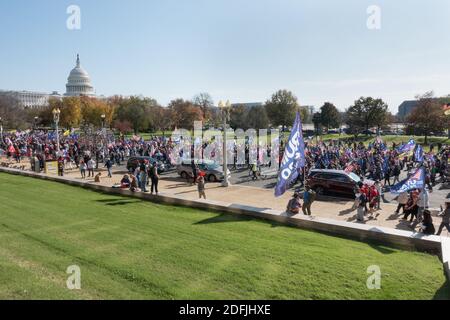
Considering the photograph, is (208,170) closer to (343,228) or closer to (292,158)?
(292,158)

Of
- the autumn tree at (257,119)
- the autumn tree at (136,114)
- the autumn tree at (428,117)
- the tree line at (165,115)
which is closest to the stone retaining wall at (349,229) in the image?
the autumn tree at (428,117)

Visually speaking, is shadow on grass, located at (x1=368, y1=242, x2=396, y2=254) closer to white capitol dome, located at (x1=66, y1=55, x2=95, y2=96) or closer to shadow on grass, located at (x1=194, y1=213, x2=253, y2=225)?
shadow on grass, located at (x1=194, y1=213, x2=253, y2=225)

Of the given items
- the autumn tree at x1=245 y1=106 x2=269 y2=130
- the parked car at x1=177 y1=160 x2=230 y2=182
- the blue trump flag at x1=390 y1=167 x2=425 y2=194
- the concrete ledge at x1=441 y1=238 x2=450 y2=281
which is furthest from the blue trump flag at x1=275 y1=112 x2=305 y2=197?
the autumn tree at x1=245 y1=106 x2=269 y2=130

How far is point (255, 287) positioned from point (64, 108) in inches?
3380

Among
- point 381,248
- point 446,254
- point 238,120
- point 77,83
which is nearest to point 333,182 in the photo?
point 381,248

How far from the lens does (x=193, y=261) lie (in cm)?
863

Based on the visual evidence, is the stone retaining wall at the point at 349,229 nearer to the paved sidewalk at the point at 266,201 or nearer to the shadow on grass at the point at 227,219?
the shadow on grass at the point at 227,219

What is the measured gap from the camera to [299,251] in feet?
30.6

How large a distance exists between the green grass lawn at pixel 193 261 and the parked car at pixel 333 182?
8.85 m

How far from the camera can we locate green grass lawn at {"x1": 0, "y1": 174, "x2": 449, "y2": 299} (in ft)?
23.7

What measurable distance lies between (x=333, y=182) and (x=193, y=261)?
13256 millimetres
